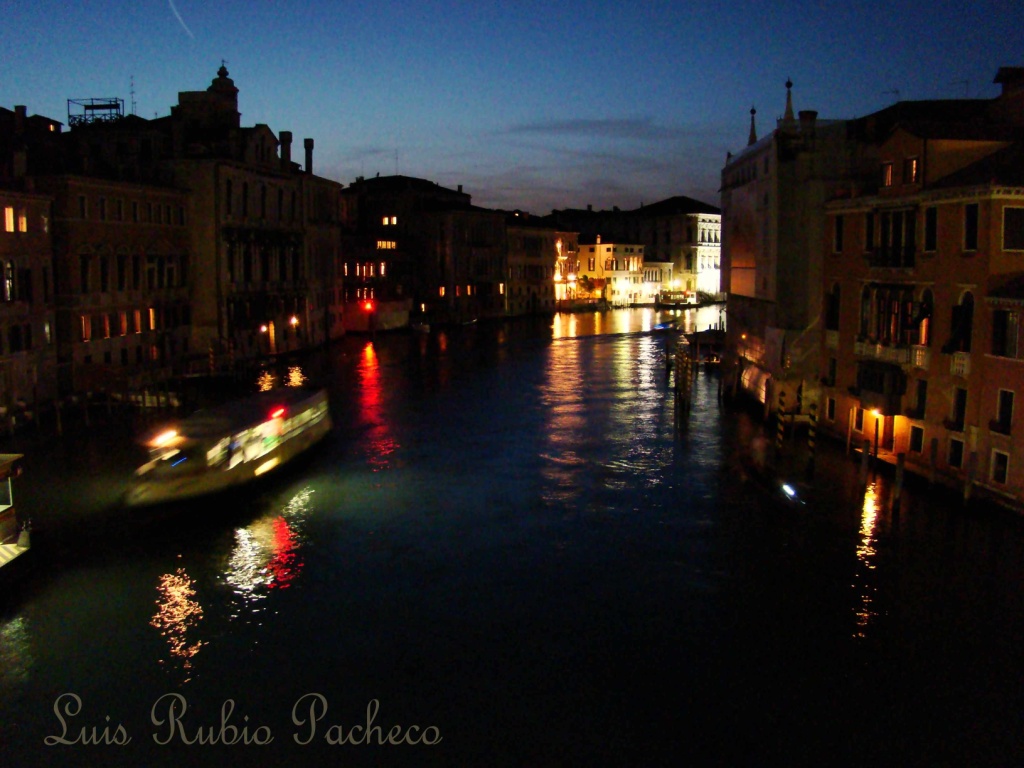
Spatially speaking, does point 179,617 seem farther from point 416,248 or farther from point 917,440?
point 416,248

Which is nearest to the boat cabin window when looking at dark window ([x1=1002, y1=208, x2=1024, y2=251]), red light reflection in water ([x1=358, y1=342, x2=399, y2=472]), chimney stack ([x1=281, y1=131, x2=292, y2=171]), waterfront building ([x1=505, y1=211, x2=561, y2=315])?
red light reflection in water ([x1=358, y1=342, x2=399, y2=472])

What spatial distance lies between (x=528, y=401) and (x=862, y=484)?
45.8 feet

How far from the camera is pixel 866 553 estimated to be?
14438mm

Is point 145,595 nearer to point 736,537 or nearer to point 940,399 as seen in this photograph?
point 736,537

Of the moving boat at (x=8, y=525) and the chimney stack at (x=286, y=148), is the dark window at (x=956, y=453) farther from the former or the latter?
the chimney stack at (x=286, y=148)

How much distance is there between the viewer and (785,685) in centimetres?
1041

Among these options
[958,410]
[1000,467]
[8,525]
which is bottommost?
[8,525]

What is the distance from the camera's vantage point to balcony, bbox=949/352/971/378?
53.0 ft

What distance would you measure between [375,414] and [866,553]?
16393mm

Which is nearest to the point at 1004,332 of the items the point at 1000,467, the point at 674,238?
the point at 1000,467

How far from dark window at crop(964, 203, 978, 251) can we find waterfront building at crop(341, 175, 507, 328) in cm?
4397

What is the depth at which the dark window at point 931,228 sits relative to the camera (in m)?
17.1

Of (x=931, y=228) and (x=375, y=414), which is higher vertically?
(x=931, y=228)

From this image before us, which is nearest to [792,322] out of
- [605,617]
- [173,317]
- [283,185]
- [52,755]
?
[605,617]
